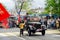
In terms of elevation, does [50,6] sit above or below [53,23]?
above

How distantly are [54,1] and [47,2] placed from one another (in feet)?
7.70

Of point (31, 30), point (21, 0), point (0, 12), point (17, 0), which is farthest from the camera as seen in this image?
point (17, 0)

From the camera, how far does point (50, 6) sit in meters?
36.7

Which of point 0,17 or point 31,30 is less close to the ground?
point 0,17

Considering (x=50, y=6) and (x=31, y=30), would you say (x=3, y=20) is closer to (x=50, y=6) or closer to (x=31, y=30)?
(x=31, y=30)

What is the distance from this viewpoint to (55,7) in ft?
117

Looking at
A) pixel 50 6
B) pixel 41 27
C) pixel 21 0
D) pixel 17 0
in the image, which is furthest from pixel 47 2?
pixel 17 0

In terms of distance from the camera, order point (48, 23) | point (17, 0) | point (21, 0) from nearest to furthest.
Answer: point (48, 23)
point (21, 0)
point (17, 0)

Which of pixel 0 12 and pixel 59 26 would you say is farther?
pixel 59 26

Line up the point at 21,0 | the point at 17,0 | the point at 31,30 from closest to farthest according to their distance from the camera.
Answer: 1. the point at 31,30
2. the point at 21,0
3. the point at 17,0

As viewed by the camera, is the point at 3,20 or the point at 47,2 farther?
the point at 47,2

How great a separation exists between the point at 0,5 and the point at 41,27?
2151 cm

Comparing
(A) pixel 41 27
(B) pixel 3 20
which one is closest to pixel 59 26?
(A) pixel 41 27

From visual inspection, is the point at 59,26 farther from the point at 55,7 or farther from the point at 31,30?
the point at 31,30
